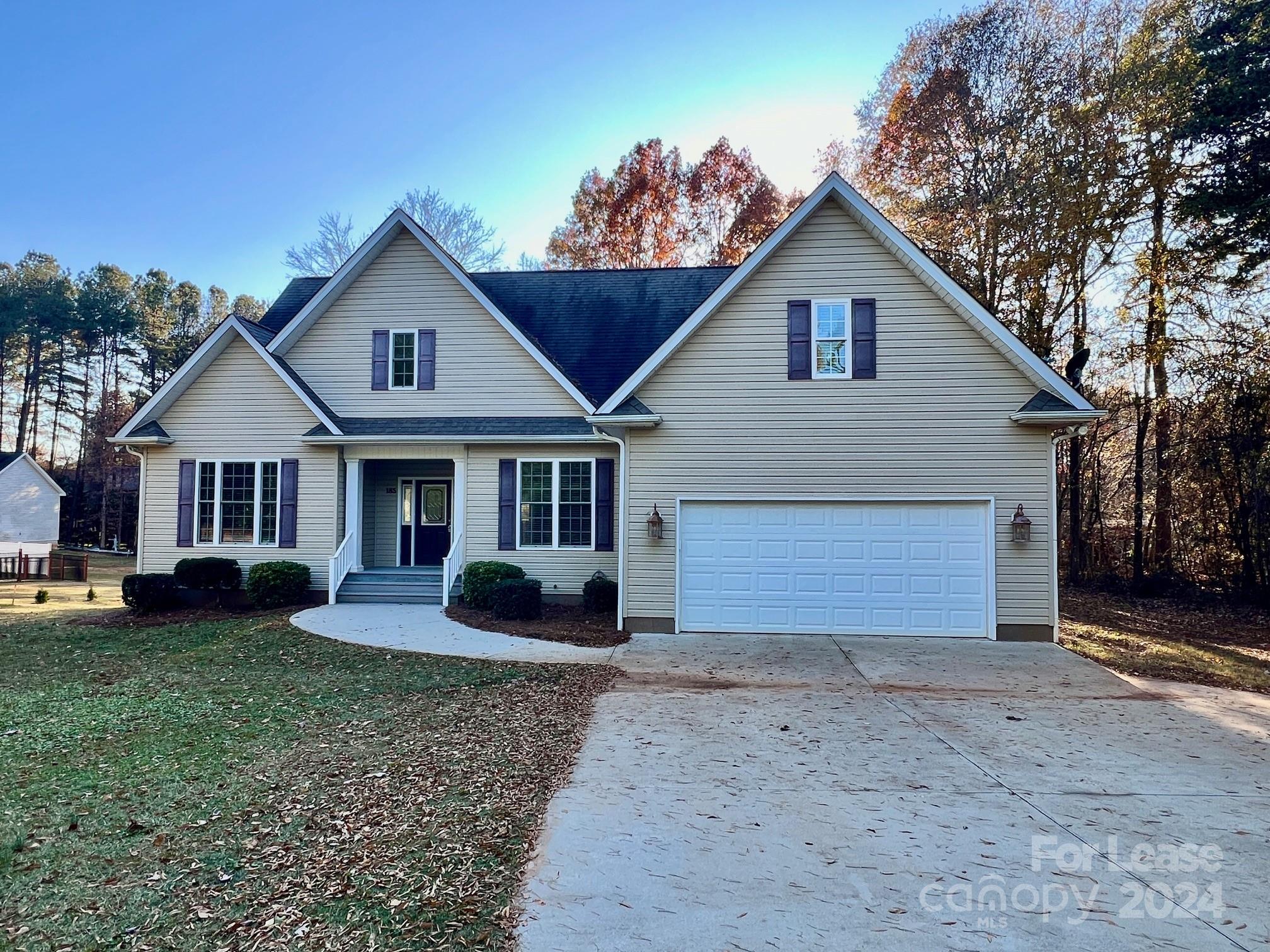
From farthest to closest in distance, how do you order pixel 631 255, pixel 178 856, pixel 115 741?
1. pixel 631 255
2. pixel 115 741
3. pixel 178 856

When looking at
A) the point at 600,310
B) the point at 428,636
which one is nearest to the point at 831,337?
the point at 600,310

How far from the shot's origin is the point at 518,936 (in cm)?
296

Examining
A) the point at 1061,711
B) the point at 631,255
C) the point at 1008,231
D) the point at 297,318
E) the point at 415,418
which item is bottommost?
the point at 1061,711

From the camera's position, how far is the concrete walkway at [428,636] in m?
8.95

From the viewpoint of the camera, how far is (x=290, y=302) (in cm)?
1611

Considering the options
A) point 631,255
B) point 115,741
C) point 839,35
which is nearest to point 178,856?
point 115,741

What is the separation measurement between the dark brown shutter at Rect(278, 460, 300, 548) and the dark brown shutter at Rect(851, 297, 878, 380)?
10.7m

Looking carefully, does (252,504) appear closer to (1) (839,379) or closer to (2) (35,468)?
(1) (839,379)

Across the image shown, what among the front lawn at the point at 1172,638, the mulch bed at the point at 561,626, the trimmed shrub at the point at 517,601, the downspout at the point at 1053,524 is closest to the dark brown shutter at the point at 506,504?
the trimmed shrub at the point at 517,601

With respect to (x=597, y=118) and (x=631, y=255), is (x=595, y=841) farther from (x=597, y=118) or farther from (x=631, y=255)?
(x=631, y=255)

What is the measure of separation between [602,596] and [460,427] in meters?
4.34

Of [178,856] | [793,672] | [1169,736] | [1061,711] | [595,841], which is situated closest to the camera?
[178,856]

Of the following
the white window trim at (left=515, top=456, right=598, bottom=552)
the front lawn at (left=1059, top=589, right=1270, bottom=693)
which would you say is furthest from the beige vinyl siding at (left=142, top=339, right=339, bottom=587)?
the front lawn at (left=1059, top=589, right=1270, bottom=693)

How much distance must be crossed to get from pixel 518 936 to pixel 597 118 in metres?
17.9
